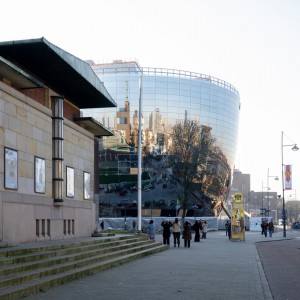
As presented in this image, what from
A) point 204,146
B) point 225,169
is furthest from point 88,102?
point 225,169

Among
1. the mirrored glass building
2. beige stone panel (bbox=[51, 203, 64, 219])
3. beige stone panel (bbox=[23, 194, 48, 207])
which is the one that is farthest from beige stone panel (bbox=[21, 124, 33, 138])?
the mirrored glass building

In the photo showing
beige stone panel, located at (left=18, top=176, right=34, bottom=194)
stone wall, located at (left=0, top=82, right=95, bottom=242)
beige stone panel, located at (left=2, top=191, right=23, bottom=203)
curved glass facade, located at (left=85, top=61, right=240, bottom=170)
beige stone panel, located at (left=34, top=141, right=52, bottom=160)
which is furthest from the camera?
curved glass facade, located at (left=85, top=61, right=240, bottom=170)

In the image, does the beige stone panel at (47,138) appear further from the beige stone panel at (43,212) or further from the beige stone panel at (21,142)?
the beige stone panel at (43,212)

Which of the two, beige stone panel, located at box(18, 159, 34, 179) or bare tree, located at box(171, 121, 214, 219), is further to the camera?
bare tree, located at box(171, 121, 214, 219)

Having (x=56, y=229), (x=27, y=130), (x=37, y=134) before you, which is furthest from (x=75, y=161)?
(x=27, y=130)

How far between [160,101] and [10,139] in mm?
73874

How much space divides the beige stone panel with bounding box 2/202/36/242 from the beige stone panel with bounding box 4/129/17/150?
6.29 ft

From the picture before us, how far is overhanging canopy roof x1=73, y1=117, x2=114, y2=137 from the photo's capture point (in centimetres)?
2675

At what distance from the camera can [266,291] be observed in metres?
12.6

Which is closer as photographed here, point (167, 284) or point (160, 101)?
point (167, 284)

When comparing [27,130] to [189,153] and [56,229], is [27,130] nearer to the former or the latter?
[56,229]

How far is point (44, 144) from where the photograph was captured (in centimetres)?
2123

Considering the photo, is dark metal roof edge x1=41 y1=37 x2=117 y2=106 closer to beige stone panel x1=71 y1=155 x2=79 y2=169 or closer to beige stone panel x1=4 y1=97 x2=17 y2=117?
beige stone panel x1=4 y1=97 x2=17 y2=117

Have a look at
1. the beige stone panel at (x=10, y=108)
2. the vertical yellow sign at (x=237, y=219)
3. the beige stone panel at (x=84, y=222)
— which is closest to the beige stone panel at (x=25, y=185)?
the beige stone panel at (x=10, y=108)
